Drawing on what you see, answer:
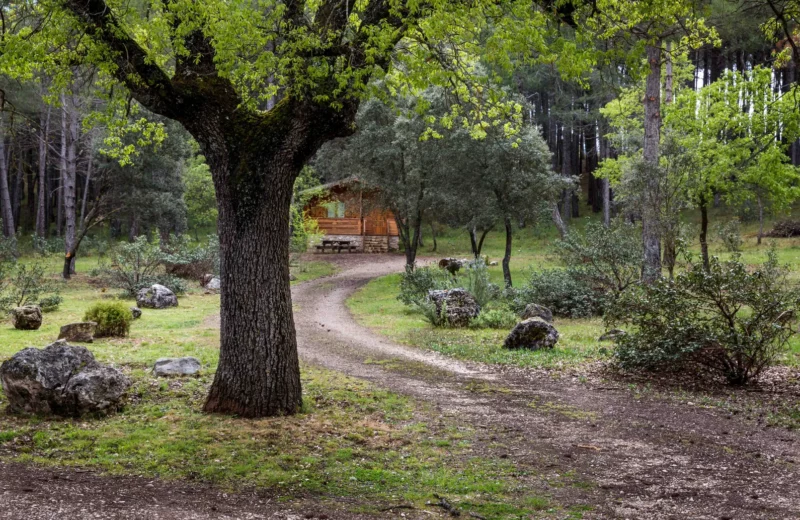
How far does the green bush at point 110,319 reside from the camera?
14055 millimetres

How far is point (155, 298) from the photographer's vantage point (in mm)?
20516

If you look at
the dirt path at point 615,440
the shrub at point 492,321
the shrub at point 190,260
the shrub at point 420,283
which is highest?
the shrub at point 190,260

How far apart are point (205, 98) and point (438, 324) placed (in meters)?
10.4

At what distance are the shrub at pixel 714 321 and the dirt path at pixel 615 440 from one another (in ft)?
3.30

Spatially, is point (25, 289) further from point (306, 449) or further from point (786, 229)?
point (786, 229)

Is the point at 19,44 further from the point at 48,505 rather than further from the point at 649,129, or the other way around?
the point at 649,129

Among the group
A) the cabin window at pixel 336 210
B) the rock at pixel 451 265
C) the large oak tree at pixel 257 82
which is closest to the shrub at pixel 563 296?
the rock at pixel 451 265

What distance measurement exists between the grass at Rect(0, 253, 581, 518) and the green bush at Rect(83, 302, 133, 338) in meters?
5.03

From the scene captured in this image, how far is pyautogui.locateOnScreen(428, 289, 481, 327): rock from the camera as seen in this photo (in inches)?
656

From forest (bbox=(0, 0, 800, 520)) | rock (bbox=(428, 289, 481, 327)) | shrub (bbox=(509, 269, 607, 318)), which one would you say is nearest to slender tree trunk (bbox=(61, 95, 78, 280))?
forest (bbox=(0, 0, 800, 520))

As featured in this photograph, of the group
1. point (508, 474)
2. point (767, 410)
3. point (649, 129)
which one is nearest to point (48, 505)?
point (508, 474)

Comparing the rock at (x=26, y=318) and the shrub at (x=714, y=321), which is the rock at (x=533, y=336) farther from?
the rock at (x=26, y=318)

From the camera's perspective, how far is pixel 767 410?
8273 millimetres

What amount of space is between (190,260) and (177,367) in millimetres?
18184
